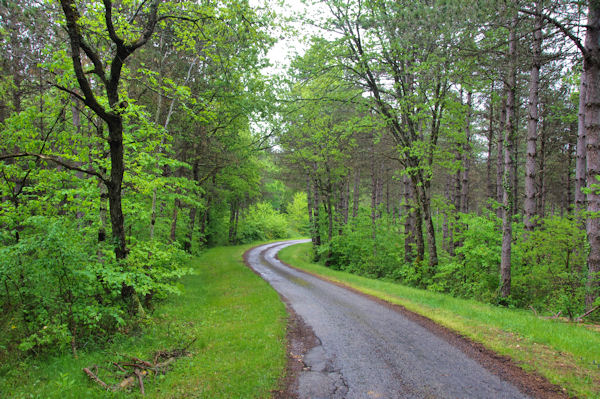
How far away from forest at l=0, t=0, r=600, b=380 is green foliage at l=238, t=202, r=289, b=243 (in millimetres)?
20359

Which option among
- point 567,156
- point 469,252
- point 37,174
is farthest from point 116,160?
point 567,156

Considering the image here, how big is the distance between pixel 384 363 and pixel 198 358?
329 cm

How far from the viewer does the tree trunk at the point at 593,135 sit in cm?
765

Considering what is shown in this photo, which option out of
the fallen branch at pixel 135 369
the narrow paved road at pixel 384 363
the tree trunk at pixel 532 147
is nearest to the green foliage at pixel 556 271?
the tree trunk at pixel 532 147

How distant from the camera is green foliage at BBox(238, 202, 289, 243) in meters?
38.8

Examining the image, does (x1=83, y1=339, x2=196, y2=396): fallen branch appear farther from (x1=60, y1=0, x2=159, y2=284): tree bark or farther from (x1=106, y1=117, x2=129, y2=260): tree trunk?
(x1=60, y1=0, x2=159, y2=284): tree bark

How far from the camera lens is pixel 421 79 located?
39.4ft

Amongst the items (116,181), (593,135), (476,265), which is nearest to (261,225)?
(476,265)

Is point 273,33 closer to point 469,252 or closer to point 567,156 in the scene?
point 469,252

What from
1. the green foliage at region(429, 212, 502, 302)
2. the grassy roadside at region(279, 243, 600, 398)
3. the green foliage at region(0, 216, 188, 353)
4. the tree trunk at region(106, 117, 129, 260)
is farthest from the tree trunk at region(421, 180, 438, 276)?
the tree trunk at region(106, 117, 129, 260)

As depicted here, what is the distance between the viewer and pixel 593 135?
7.77 metres

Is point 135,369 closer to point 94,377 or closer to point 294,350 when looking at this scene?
point 94,377

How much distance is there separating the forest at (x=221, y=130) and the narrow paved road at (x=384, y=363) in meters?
3.95

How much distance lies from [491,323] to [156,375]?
7.08 metres
